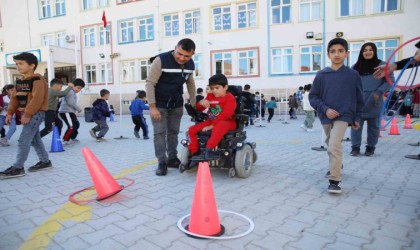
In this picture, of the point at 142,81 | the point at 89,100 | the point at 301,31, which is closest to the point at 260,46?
the point at 301,31

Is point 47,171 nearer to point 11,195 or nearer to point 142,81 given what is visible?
point 11,195

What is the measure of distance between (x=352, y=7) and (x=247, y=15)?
6.69 meters

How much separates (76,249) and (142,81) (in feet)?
80.3

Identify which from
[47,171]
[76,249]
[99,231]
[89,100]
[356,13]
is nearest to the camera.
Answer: [76,249]

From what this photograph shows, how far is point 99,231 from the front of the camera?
2.81 metres

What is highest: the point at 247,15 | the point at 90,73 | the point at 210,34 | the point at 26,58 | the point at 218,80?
the point at 247,15

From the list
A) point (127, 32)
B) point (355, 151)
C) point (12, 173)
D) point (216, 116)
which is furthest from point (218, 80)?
point (127, 32)

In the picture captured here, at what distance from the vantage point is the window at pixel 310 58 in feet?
66.7

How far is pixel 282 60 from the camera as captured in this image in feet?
69.8

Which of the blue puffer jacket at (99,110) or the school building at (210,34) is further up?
the school building at (210,34)

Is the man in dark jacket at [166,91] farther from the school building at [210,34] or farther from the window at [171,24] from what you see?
the window at [171,24]

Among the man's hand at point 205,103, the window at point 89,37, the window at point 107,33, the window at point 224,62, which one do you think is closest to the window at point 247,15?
the window at point 224,62

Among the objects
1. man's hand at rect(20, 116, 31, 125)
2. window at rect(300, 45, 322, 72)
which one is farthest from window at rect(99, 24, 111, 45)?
man's hand at rect(20, 116, 31, 125)

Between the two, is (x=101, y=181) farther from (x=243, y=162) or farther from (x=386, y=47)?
(x=386, y=47)
